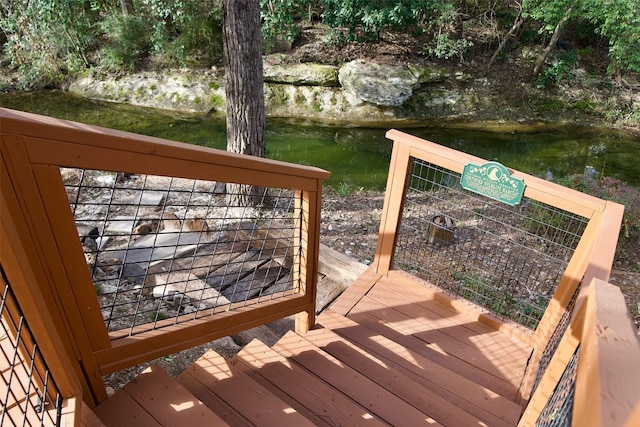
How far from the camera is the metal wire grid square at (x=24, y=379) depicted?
107 centimetres

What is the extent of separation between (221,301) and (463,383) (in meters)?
1.68

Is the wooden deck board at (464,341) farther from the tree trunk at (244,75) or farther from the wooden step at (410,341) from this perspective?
the tree trunk at (244,75)

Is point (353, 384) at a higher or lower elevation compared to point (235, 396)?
lower

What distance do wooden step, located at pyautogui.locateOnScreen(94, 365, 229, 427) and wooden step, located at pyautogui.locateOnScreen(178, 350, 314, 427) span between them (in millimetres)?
232

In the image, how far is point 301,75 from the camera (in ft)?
31.5

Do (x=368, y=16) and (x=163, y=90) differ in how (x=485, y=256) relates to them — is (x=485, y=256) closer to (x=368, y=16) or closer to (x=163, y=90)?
(x=368, y=16)

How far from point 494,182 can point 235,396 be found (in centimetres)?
182

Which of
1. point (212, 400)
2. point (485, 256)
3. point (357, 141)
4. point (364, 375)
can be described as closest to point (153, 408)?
point (212, 400)

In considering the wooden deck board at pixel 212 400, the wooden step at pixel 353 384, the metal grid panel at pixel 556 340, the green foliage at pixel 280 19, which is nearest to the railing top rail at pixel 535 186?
the metal grid panel at pixel 556 340

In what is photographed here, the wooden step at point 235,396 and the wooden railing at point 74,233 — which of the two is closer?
the wooden railing at point 74,233

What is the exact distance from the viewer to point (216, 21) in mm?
9633

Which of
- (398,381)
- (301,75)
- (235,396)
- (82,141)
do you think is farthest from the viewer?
(301,75)

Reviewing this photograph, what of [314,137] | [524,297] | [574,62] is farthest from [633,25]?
[524,297]

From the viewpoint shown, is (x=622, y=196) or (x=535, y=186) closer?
(x=535, y=186)
